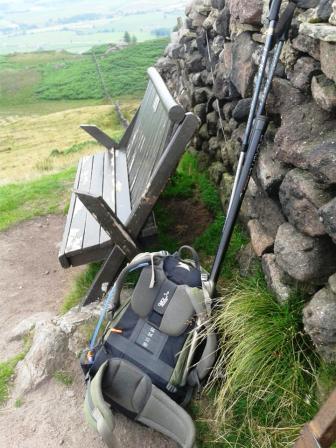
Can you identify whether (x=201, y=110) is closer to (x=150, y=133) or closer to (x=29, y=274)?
(x=150, y=133)

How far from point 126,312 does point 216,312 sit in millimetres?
737

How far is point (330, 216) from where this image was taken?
8.26 feet

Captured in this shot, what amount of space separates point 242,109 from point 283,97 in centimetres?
92

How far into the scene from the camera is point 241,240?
15.0ft

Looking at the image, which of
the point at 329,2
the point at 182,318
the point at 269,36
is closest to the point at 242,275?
the point at 182,318

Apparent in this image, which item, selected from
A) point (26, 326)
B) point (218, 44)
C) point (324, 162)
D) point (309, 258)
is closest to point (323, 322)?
point (309, 258)

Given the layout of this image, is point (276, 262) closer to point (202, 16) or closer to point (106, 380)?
point (106, 380)

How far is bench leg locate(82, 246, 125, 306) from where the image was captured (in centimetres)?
420

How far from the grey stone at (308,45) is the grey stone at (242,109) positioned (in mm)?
1021

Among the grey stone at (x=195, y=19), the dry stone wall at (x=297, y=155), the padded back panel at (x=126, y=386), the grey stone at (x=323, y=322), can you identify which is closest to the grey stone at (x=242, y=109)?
the dry stone wall at (x=297, y=155)

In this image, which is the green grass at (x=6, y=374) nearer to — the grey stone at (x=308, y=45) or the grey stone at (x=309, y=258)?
the grey stone at (x=309, y=258)

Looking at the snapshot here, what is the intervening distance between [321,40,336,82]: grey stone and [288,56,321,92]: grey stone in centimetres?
23

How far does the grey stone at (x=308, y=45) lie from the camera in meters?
2.98

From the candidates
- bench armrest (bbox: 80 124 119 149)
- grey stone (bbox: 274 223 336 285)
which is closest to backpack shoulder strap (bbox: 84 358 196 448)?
grey stone (bbox: 274 223 336 285)
